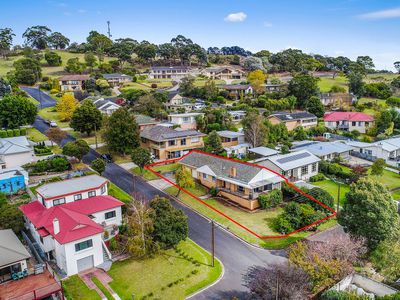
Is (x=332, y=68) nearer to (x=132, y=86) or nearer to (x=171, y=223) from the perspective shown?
(x=132, y=86)

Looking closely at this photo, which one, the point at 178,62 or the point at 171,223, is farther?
the point at 178,62

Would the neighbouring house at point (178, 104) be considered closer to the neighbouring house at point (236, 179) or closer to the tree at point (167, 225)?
the neighbouring house at point (236, 179)

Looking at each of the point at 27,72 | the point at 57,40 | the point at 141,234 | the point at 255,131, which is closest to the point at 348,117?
the point at 255,131

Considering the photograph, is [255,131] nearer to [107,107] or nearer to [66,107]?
[107,107]

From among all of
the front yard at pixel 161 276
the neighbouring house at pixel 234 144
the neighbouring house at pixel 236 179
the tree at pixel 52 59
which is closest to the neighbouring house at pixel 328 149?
the neighbouring house at pixel 234 144

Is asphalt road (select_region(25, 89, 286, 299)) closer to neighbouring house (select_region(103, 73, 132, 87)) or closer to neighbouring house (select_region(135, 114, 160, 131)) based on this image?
neighbouring house (select_region(135, 114, 160, 131))

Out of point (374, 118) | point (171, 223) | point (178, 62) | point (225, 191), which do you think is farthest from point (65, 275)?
point (178, 62)
